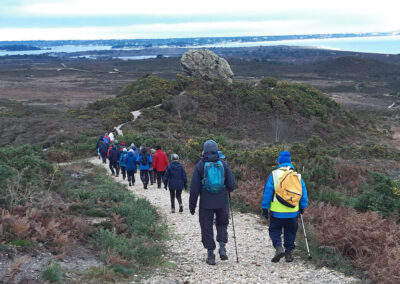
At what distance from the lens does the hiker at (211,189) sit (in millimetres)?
6332

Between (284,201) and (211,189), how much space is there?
1.07 m

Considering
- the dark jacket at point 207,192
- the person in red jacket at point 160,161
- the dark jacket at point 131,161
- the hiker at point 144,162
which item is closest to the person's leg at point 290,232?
the dark jacket at point 207,192

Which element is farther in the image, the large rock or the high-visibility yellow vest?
the large rock

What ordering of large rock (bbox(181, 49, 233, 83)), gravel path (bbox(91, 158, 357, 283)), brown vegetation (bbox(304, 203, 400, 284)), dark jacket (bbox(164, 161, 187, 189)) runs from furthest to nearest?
1. large rock (bbox(181, 49, 233, 83))
2. dark jacket (bbox(164, 161, 187, 189))
3. gravel path (bbox(91, 158, 357, 283))
4. brown vegetation (bbox(304, 203, 400, 284))

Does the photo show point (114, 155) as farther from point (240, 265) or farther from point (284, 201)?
point (284, 201)

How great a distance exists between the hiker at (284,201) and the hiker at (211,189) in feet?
1.96

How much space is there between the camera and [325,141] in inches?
1425

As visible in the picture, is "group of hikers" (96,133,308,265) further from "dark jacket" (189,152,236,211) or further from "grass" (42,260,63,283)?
"grass" (42,260,63,283)

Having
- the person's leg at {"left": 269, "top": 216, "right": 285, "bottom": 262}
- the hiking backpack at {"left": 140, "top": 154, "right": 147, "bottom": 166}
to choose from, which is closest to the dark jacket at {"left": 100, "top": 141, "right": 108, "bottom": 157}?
the hiking backpack at {"left": 140, "top": 154, "right": 147, "bottom": 166}

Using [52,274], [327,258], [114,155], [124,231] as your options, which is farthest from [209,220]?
[114,155]

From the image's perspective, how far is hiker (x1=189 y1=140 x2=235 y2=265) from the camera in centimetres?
633

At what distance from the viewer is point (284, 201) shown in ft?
20.3

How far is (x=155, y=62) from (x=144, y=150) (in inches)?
5729

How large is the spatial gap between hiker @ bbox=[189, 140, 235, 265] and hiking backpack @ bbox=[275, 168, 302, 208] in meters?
0.73
